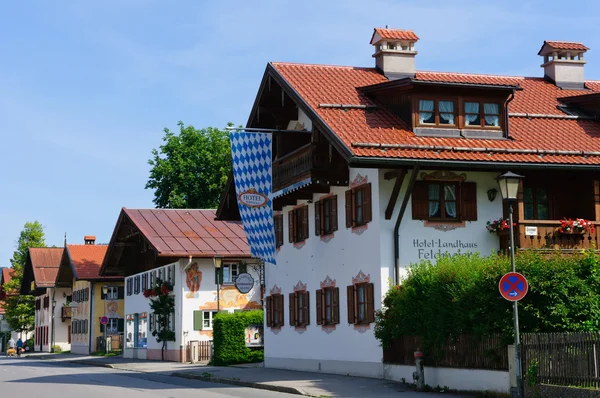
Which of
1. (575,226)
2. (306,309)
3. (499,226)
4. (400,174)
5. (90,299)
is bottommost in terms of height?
(306,309)

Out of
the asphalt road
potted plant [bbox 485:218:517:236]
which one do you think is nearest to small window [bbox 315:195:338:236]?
potted plant [bbox 485:218:517:236]

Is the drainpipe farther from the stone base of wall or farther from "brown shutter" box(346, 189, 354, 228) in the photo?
the stone base of wall

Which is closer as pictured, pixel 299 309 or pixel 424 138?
pixel 424 138

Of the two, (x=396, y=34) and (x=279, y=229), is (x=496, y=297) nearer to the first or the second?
(x=396, y=34)

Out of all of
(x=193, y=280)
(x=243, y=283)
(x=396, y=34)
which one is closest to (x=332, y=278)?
(x=396, y=34)

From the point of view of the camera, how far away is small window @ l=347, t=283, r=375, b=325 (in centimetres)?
2880

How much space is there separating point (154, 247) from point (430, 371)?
26095 millimetres

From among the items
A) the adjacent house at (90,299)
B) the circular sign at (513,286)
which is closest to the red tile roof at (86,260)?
the adjacent house at (90,299)

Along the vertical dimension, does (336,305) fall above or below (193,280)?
below

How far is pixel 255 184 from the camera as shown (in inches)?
1208

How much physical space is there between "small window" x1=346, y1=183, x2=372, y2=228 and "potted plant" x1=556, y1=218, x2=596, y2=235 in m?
5.25

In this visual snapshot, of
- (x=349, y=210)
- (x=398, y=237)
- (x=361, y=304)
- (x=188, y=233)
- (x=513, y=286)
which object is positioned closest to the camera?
(x=513, y=286)

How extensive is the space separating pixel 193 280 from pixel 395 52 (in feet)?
61.7

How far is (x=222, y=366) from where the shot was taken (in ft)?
131
